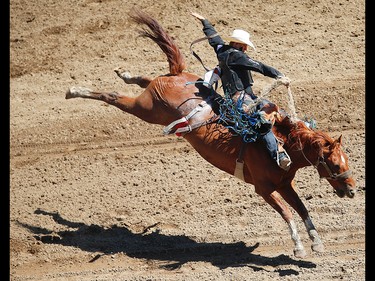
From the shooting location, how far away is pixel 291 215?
9.09 metres

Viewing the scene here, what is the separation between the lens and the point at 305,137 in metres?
8.87

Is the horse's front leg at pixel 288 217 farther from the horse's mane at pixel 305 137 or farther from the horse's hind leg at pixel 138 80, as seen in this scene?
the horse's hind leg at pixel 138 80

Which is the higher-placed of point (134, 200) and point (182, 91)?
point (182, 91)

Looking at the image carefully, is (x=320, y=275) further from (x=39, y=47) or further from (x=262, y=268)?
(x=39, y=47)

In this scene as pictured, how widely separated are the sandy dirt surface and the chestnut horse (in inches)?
23.3

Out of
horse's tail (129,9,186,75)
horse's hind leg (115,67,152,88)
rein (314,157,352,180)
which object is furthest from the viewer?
horse's hind leg (115,67,152,88)

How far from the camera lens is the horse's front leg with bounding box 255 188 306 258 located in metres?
8.85

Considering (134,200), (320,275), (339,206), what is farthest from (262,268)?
(134,200)

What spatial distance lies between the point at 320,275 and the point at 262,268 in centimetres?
67

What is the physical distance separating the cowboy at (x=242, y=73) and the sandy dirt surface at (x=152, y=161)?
1.22m

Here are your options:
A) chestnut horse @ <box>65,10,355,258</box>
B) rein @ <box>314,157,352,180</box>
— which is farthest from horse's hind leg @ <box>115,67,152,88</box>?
rein @ <box>314,157,352,180</box>

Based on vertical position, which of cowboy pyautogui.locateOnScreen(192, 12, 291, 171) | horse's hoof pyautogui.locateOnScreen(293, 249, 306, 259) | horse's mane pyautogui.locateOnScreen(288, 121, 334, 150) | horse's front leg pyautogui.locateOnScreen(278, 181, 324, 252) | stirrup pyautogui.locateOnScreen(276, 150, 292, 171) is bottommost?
horse's hoof pyautogui.locateOnScreen(293, 249, 306, 259)

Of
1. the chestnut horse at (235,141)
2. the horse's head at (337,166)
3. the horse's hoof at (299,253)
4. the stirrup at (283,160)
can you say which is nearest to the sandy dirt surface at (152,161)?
the horse's hoof at (299,253)

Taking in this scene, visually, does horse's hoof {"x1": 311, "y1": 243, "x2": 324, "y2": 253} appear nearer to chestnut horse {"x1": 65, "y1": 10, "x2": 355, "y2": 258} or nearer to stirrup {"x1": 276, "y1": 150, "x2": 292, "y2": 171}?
chestnut horse {"x1": 65, "y1": 10, "x2": 355, "y2": 258}
